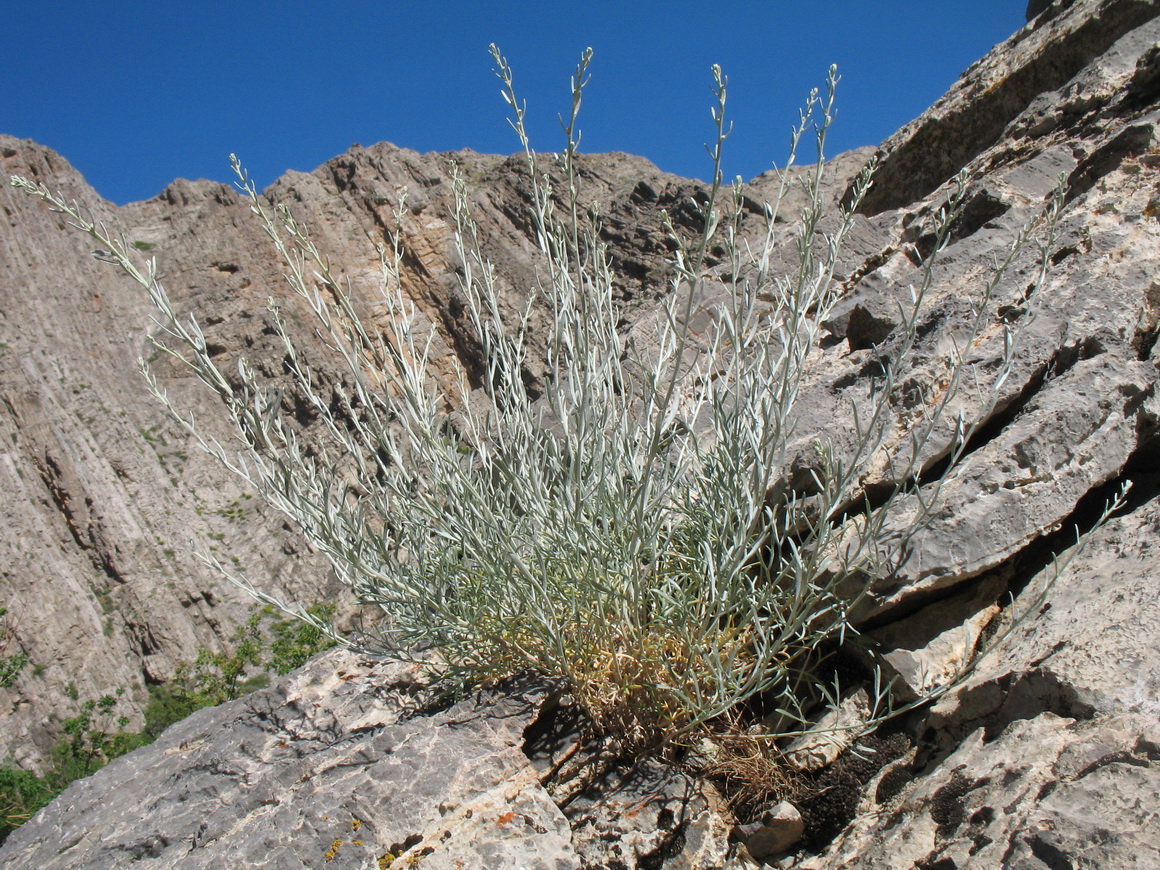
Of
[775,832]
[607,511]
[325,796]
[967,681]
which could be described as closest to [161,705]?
[325,796]

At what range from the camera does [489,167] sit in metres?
29.8

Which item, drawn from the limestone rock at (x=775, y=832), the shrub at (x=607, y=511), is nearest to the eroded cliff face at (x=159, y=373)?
the shrub at (x=607, y=511)

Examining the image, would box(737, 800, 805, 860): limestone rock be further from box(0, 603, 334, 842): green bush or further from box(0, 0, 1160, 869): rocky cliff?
box(0, 603, 334, 842): green bush

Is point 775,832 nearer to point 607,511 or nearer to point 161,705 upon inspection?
point 607,511

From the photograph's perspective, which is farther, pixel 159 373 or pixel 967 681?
pixel 159 373

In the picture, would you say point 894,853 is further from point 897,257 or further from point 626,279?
point 626,279

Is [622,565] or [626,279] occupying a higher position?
[626,279]

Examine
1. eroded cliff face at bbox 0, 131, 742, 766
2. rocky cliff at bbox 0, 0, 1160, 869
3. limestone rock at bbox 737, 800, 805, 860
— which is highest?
eroded cliff face at bbox 0, 131, 742, 766

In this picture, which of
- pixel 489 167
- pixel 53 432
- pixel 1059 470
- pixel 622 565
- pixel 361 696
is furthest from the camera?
pixel 489 167

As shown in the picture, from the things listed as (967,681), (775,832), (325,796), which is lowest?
(775,832)

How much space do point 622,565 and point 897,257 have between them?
2.20 meters

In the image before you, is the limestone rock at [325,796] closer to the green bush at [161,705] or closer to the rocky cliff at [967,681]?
the rocky cliff at [967,681]

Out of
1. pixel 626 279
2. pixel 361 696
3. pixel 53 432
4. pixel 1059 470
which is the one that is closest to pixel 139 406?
pixel 53 432

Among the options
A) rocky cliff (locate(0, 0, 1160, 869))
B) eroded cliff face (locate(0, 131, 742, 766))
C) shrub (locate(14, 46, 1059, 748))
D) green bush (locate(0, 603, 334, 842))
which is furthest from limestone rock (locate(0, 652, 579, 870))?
eroded cliff face (locate(0, 131, 742, 766))
